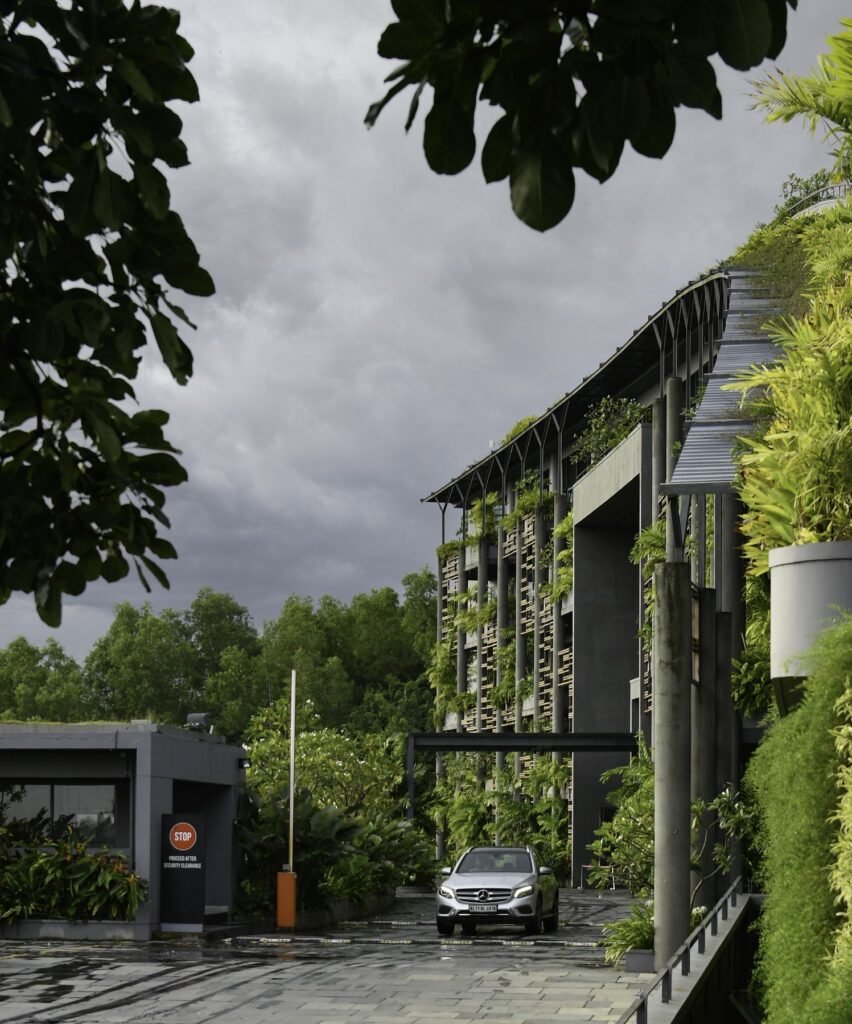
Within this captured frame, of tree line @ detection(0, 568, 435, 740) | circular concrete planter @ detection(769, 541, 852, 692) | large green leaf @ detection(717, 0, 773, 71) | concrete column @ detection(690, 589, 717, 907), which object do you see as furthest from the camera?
tree line @ detection(0, 568, 435, 740)

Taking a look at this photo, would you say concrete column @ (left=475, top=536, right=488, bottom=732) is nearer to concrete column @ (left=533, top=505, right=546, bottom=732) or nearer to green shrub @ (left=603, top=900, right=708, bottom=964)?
concrete column @ (left=533, top=505, right=546, bottom=732)

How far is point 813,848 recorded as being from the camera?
28.2 ft

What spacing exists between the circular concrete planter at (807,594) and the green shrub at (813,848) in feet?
3.28

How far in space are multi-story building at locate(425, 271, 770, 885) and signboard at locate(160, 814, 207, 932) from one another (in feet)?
30.0

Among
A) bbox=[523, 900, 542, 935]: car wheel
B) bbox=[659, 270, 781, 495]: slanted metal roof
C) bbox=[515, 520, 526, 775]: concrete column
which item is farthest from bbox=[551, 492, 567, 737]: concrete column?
bbox=[523, 900, 542, 935]: car wheel

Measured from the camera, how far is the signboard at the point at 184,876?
2477 cm

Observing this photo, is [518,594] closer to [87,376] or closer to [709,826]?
[709,826]

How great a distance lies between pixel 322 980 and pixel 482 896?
735cm

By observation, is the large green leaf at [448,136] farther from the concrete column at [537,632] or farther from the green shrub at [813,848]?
the concrete column at [537,632]

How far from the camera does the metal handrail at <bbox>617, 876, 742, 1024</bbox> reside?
931 centimetres

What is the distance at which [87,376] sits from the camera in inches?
158

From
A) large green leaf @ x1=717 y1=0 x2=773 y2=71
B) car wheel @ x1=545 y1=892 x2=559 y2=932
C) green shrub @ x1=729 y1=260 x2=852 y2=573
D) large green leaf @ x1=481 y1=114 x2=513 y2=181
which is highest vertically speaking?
green shrub @ x1=729 y1=260 x2=852 y2=573

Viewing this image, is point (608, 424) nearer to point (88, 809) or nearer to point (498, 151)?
point (88, 809)

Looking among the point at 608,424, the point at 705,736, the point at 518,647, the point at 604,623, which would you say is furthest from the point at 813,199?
the point at 705,736
